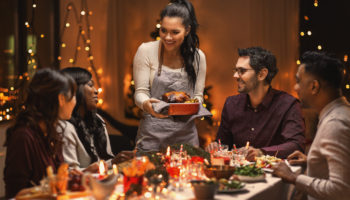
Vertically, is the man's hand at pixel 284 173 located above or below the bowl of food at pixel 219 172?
below

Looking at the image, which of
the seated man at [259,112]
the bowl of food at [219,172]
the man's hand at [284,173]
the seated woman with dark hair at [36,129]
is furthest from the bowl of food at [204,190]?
the seated man at [259,112]

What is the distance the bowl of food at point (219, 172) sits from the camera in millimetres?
2473

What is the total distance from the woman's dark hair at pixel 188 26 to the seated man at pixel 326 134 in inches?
39.5

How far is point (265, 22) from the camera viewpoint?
243 inches

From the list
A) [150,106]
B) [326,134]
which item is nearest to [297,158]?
[326,134]

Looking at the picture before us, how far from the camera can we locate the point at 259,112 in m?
3.72

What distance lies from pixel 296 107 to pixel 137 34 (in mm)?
4514

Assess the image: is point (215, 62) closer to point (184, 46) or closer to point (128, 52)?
point (128, 52)

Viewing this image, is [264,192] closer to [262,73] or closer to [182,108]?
[182,108]

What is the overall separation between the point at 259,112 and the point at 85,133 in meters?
1.47

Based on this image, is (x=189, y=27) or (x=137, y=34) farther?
(x=137, y=34)

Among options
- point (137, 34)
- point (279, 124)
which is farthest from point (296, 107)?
point (137, 34)

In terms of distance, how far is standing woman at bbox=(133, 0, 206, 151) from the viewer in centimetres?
342

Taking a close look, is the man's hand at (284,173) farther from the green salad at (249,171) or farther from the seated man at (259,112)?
the seated man at (259,112)
